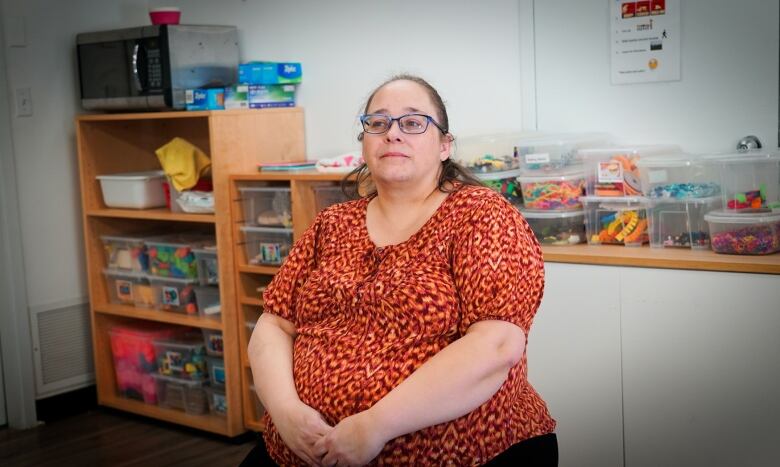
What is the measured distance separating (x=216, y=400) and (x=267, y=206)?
2.79 ft

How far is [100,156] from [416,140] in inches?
96.2

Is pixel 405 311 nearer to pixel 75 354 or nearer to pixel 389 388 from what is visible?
pixel 389 388

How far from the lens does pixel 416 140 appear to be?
2.03 metres

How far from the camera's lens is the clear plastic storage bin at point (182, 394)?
150 inches

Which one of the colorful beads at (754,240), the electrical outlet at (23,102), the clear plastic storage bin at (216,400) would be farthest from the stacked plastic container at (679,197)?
the electrical outlet at (23,102)

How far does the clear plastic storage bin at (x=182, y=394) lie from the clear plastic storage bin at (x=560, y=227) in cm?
168

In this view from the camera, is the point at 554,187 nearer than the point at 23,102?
Yes

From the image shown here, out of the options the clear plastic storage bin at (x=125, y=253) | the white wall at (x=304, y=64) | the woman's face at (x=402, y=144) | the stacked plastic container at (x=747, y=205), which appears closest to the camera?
the woman's face at (x=402, y=144)

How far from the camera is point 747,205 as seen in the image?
2.56m

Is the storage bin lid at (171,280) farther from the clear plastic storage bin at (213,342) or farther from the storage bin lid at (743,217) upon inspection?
the storage bin lid at (743,217)

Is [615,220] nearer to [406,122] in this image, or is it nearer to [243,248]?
[406,122]

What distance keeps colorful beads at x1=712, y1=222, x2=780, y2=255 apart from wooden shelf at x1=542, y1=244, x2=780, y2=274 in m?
0.02

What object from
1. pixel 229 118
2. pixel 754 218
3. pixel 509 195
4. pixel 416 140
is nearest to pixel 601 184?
pixel 509 195

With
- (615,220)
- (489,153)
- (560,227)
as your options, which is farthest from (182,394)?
(615,220)
